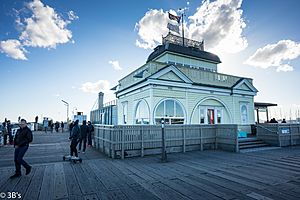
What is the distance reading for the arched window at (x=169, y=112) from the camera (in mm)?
12609

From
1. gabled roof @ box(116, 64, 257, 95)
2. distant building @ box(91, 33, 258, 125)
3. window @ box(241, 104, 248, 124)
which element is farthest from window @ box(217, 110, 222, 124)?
window @ box(241, 104, 248, 124)

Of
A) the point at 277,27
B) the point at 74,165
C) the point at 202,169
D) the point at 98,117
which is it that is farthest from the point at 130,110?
the point at 98,117

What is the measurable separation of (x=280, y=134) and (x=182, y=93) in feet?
24.3

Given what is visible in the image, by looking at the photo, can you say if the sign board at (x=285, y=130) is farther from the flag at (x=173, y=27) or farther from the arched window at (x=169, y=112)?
the flag at (x=173, y=27)

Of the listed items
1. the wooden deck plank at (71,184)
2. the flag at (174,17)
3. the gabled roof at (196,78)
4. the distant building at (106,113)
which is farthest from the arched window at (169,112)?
the flag at (174,17)

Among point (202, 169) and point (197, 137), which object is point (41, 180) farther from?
point (197, 137)

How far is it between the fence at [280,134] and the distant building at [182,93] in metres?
3.23

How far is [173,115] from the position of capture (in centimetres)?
1320

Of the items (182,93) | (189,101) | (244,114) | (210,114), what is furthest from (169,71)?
(244,114)

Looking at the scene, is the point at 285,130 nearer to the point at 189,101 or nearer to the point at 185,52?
the point at 189,101

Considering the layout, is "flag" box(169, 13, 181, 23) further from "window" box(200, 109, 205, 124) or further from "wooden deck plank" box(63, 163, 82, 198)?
"wooden deck plank" box(63, 163, 82, 198)

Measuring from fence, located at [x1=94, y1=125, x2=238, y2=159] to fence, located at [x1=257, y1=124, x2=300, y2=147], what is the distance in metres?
4.23

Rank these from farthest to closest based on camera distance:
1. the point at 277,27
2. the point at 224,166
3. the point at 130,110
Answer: the point at 130,110, the point at 277,27, the point at 224,166

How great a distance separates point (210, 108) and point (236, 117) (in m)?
3.21
